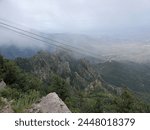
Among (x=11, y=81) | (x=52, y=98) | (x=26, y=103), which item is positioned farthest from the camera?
(x=11, y=81)

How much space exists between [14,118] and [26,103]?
267 centimetres

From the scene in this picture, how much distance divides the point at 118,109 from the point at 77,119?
191 feet

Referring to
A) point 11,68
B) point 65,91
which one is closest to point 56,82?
point 65,91

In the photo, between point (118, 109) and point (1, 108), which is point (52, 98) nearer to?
point (1, 108)

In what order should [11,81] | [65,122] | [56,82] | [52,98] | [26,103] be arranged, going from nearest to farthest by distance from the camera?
[65,122]
[26,103]
[52,98]
[11,81]
[56,82]

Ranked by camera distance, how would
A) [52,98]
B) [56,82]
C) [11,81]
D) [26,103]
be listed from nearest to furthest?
[26,103] < [52,98] < [11,81] < [56,82]

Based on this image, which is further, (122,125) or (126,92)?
(126,92)

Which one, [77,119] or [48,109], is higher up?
[77,119]

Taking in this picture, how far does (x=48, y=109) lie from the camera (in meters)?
8.95

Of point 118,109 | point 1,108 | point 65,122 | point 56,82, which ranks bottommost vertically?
point 118,109

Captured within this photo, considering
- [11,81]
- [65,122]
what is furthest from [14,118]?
[11,81]

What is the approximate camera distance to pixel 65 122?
595cm

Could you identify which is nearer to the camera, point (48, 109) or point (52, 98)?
point (48, 109)

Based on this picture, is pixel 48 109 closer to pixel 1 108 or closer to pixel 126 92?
pixel 1 108
